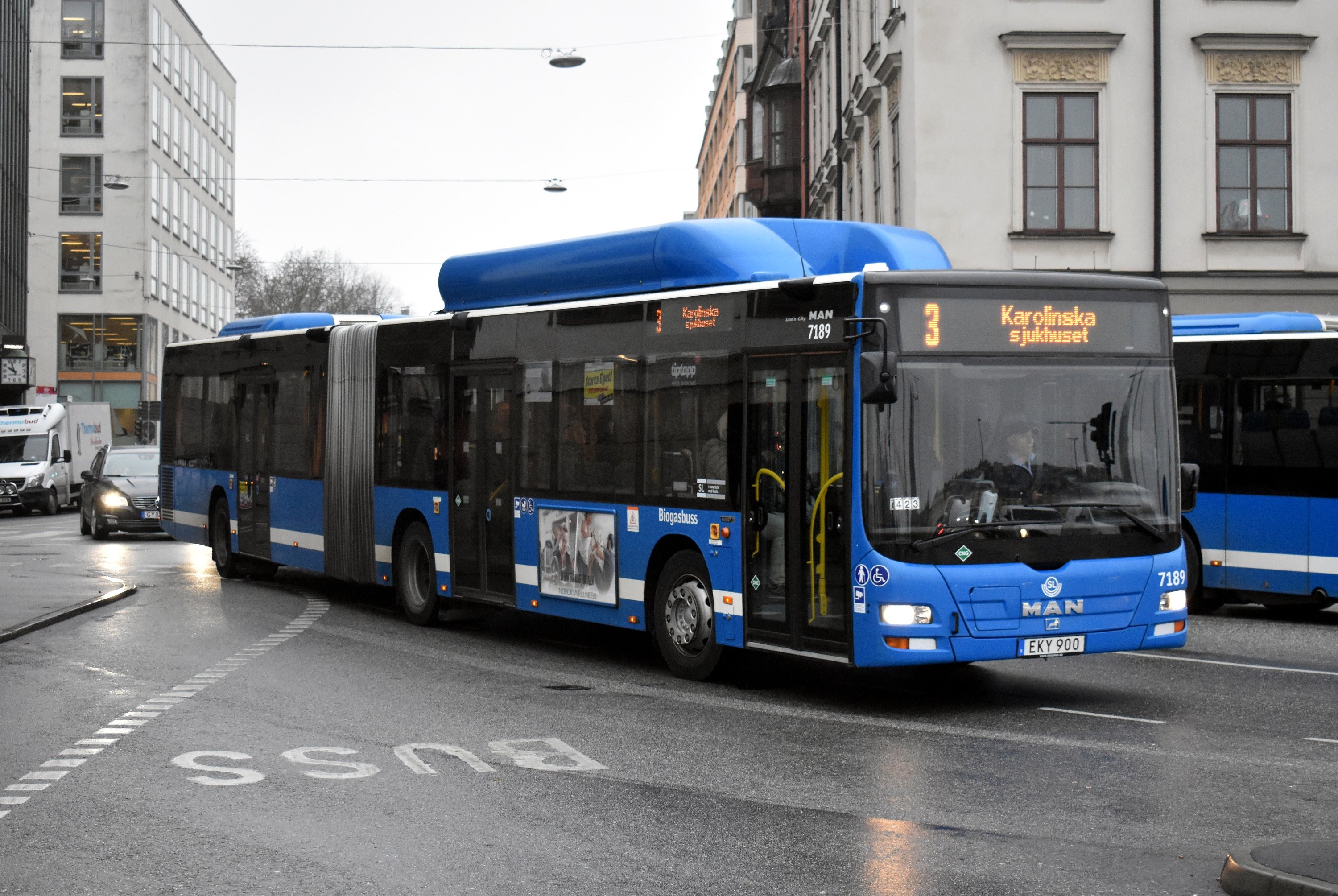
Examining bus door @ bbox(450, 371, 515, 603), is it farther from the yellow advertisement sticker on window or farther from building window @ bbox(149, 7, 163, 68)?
building window @ bbox(149, 7, 163, 68)

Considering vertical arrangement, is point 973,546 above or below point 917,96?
below

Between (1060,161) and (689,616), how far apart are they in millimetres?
17917

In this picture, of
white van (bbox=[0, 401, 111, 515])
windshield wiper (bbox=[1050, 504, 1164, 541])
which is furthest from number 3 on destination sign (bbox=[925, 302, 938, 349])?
white van (bbox=[0, 401, 111, 515])

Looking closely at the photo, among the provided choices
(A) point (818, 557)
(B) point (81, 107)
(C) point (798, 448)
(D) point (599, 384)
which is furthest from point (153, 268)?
(A) point (818, 557)

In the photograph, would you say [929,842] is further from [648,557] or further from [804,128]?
[804,128]

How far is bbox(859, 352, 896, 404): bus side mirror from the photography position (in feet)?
31.2

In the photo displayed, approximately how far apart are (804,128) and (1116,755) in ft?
124

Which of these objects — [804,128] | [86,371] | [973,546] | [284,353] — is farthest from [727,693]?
[86,371]

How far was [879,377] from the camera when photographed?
31.4 ft

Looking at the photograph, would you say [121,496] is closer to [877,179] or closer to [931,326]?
[877,179]

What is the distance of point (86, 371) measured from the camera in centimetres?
7238

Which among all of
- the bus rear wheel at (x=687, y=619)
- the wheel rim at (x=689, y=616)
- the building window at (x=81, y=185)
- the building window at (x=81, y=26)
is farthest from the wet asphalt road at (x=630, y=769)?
the building window at (x=81, y=26)

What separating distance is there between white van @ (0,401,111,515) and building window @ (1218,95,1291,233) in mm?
28298

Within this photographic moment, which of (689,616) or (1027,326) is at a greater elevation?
(1027,326)
